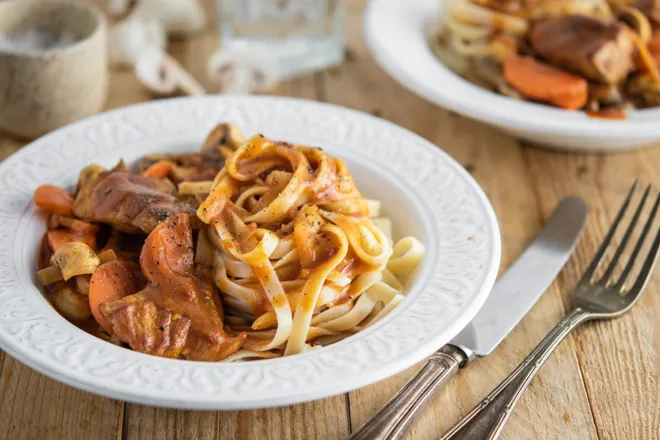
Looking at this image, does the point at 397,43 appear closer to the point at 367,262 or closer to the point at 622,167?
the point at 622,167

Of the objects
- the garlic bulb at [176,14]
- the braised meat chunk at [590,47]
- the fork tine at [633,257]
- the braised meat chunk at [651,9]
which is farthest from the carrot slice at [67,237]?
the braised meat chunk at [651,9]

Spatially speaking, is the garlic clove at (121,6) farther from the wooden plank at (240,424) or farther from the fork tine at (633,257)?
the fork tine at (633,257)

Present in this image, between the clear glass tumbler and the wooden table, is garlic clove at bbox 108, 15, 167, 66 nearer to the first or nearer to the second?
the clear glass tumbler

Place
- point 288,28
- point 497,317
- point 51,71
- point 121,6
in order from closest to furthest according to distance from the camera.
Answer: point 497,317 → point 51,71 → point 288,28 → point 121,6

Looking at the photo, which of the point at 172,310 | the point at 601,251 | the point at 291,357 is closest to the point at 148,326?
the point at 172,310

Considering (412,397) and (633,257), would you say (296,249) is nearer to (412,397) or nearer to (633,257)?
(412,397)
